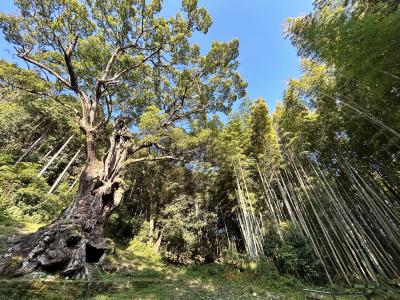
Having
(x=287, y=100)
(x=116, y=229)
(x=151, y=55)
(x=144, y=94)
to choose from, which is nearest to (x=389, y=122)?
(x=287, y=100)

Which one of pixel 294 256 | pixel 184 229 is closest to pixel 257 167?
pixel 294 256

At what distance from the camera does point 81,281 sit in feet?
13.1

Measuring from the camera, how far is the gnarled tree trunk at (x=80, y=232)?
4.17 m

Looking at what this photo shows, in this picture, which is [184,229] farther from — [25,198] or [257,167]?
[25,198]

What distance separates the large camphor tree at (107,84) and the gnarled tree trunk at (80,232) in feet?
0.06

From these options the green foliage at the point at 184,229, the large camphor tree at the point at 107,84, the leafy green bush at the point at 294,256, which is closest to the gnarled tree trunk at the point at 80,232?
the large camphor tree at the point at 107,84

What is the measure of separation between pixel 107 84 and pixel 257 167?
7.28 m

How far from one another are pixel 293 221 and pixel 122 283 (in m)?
7.64

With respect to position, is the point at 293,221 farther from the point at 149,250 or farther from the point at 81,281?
the point at 81,281

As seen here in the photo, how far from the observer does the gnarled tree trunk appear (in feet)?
13.7

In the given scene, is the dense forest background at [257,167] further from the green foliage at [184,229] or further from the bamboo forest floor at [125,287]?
the bamboo forest floor at [125,287]

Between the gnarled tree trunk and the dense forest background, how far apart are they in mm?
843

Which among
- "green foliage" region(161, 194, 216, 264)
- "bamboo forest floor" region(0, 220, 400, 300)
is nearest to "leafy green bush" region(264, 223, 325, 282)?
"bamboo forest floor" region(0, 220, 400, 300)

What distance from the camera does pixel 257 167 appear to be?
10516 mm
